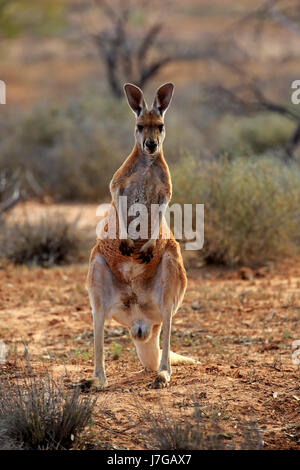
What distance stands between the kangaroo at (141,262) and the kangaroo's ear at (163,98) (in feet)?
0.04

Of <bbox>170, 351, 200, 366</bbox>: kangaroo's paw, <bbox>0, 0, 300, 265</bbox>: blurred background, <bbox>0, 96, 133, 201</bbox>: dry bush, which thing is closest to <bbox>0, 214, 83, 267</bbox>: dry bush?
<bbox>0, 0, 300, 265</bbox>: blurred background

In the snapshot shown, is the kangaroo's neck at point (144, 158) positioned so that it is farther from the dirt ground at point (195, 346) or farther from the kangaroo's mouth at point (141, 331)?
the dirt ground at point (195, 346)

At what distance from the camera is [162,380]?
4.92 m

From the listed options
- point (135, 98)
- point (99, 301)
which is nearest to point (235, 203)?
point (135, 98)

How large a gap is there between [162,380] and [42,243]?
5.55 m

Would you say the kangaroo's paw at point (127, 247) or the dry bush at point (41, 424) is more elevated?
the kangaroo's paw at point (127, 247)

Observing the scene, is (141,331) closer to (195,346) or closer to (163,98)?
(195,346)

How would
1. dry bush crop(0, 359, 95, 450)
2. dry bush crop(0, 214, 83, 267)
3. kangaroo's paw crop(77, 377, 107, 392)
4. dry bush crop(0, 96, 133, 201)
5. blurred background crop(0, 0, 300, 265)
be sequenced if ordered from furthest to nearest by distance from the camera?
dry bush crop(0, 96, 133, 201)
dry bush crop(0, 214, 83, 267)
blurred background crop(0, 0, 300, 265)
kangaroo's paw crop(77, 377, 107, 392)
dry bush crop(0, 359, 95, 450)

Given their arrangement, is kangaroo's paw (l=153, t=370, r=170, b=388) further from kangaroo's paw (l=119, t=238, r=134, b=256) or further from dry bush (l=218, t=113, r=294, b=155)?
dry bush (l=218, t=113, r=294, b=155)

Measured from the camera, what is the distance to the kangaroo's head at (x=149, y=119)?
16.4ft

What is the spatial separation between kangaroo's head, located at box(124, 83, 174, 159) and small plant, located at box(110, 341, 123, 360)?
6.43 feet

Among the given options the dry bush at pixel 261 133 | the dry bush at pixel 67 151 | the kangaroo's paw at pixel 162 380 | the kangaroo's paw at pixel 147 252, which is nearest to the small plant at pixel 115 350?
the kangaroo's paw at pixel 162 380

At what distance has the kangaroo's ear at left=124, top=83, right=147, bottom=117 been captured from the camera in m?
5.19
